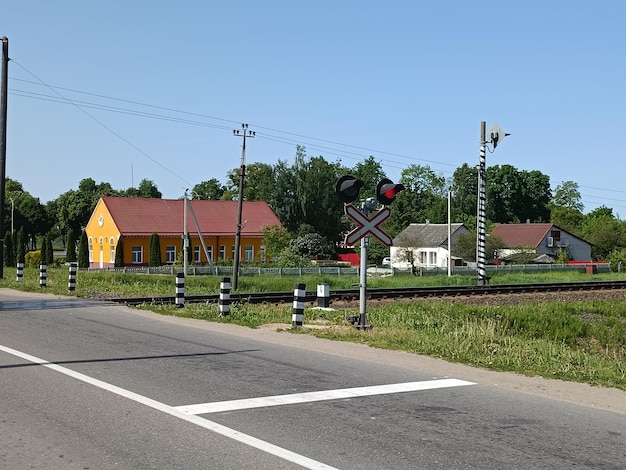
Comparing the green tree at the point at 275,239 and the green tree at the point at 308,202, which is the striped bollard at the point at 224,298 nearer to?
the green tree at the point at 275,239

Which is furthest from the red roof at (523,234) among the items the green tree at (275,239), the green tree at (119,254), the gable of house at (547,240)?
the green tree at (119,254)

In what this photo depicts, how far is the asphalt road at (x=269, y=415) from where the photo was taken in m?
5.92

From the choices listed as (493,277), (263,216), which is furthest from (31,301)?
(263,216)

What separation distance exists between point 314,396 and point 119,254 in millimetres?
62531

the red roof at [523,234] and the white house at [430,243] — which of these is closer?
the white house at [430,243]

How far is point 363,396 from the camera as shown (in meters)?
8.36

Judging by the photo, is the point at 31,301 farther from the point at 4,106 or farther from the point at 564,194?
the point at 564,194

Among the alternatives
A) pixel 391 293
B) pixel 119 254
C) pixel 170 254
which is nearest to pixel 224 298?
pixel 391 293

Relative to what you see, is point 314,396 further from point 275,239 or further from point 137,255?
point 137,255

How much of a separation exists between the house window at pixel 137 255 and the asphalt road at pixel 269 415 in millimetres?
59747

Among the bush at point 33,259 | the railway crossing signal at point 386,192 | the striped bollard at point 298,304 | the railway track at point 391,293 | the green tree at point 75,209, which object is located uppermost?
the green tree at point 75,209

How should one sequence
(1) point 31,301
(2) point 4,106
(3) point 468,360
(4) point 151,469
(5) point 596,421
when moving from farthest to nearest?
(2) point 4,106 → (1) point 31,301 → (3) point 468,360 → (5) point 596,421 → (4) point 151,469

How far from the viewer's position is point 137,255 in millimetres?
71000

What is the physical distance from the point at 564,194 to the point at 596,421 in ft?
478
